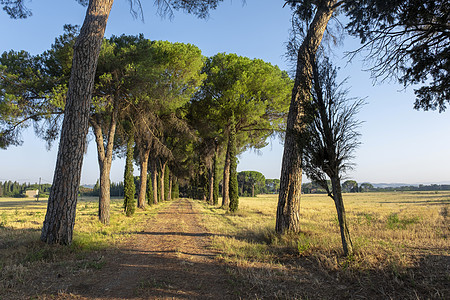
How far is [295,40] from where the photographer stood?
625 centimetres

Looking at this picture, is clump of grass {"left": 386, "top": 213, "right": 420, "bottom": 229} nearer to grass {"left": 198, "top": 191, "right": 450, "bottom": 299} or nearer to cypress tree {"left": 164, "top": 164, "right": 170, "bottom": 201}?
grass {"left": 198, "top": 191, "right": 450, "bottom": 299}

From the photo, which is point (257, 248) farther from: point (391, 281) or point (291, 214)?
point (391, 281)

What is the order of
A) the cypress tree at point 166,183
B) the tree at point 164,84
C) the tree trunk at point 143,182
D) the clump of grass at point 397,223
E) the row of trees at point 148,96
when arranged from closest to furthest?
1. the clump of grass at point 397,223
2. the row of trees at point 148,96
3. the tree at point 164,84
4. the tree trunk at point 143,182
5. the cypress tree at point 166,183

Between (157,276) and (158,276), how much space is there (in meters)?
0.02

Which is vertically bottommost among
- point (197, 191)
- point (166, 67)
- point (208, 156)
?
point (197, 191)

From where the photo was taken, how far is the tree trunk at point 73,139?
5765mm

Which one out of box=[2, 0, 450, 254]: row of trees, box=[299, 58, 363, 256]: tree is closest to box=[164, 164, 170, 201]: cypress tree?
box=[2, 0, 450, 254]: row of trees

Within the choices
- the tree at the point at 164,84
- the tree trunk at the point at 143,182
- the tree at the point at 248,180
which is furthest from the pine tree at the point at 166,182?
the tree at the point at 248,180

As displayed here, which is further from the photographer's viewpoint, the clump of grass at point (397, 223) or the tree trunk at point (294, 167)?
the clump of grass at point (397, 223)

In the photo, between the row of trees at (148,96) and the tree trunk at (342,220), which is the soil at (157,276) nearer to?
the tree trunk at (342,220)

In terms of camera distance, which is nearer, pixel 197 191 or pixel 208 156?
pixel 208 156

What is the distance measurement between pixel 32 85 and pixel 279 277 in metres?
11.2

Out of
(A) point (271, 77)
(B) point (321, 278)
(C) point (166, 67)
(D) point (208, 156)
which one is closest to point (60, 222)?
(B) point (321, 278)

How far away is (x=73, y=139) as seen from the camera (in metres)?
5.99
